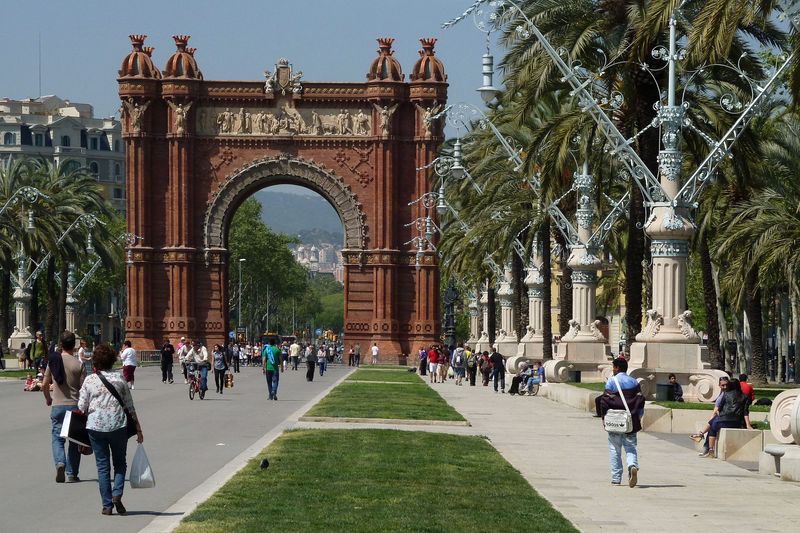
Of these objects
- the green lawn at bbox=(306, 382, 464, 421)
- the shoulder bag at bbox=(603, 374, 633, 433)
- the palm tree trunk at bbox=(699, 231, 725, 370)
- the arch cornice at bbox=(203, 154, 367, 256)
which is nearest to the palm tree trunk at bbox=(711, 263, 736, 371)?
the palm tree trunk at bbox=(699, 231, 725, 370)

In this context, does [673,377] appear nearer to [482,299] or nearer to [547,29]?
[547,29]

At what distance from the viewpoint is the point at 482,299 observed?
95500 millimetres

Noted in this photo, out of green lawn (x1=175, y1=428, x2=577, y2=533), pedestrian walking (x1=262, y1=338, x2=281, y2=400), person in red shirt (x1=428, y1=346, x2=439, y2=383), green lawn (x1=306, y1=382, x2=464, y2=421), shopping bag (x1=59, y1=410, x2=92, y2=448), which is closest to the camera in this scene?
green lawn (x1=175, y1=428, x2=577, y2=533)

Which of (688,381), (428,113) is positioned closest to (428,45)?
(428,113)

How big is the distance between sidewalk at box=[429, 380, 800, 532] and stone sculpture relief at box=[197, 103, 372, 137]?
60.7 meters

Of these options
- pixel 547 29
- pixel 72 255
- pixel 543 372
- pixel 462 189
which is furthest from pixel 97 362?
pixel 72 255

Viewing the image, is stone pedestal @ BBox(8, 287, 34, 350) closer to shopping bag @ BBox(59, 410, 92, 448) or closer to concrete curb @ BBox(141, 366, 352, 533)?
concrete curb @ BBox(141, 366, 352, 533)

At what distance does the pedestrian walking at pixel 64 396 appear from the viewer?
19.3 meters

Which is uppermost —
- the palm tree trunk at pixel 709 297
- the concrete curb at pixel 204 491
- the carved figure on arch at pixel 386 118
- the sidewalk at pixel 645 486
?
the carved figure on arch at pixel 386 118

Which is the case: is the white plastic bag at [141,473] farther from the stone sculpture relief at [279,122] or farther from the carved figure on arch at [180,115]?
the stone sculpture relief at [279,122]

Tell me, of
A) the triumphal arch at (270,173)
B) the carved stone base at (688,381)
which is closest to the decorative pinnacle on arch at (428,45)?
the triumphal arch at (270,173)

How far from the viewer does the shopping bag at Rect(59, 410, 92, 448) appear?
1764 cm

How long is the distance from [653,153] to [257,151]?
57.7 meters

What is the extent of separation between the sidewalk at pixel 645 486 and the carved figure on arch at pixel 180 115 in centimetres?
6063
